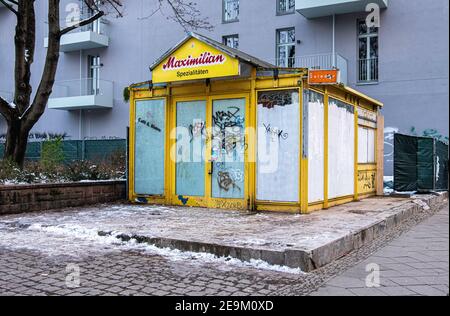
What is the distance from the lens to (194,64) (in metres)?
10.2

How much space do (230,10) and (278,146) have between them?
15592 millimetres

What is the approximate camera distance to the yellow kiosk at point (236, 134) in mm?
9758

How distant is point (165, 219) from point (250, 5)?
16.8 metres

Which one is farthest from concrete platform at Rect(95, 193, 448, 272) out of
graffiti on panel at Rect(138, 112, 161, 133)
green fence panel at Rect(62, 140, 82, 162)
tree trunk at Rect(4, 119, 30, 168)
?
green fence panel at Rect(62, 140, 82, 162)

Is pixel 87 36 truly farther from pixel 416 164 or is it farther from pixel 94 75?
pixel 416 164

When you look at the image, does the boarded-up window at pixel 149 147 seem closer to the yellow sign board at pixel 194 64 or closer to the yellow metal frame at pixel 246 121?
the yellow metal frame at pixel 246 121

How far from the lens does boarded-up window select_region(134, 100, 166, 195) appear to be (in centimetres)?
1149

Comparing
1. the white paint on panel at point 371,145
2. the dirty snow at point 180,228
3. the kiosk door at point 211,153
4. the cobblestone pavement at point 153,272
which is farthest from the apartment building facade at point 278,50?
the cobblestone pavement at point 153,272

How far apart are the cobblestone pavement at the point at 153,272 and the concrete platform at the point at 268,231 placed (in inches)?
7.4

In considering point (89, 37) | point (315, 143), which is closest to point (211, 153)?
point (315, 143)

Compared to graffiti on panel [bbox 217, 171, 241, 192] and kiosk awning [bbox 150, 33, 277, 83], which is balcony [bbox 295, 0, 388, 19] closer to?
kiosk awning [bbox 150, 33, 277, 83]

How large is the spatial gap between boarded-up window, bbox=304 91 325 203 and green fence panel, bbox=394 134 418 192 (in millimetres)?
5245

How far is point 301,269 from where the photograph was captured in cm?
576
